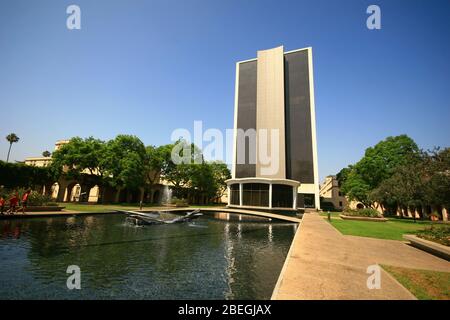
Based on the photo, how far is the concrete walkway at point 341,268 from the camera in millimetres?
5586

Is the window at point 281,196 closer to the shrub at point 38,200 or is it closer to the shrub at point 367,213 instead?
the shrub at point 367,213

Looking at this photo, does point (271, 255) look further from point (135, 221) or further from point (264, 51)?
point (264, 51)

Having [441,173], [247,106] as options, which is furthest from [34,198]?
[247,106]

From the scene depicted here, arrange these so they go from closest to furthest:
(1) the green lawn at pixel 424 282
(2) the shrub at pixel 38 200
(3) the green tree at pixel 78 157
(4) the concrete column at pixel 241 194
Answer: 1. (1) the green lawn at pixel 424 282
2. (2) the shrub at pixel 38 200
3. (3) the green tree at pixel 78 157
4. (4) the concrete column at pixel 241 194

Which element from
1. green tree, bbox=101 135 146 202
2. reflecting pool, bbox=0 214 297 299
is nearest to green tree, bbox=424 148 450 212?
reflecting pool, bbox=0 214 297 299

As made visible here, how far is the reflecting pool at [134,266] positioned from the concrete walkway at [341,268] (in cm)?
105

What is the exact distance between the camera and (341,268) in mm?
7727

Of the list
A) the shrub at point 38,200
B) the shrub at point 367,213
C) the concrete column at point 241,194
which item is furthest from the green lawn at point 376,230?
the shrub at point 38,200

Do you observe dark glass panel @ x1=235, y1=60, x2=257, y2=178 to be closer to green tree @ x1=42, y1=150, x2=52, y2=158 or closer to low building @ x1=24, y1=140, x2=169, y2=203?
low building @ x1=24, y1=140, x2=169, y2=203

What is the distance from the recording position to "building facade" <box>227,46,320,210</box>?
46094 millimetres

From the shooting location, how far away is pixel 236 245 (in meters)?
13.3

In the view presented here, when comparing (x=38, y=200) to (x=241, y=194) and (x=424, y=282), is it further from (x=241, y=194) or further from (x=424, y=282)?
(x=241, y=194)

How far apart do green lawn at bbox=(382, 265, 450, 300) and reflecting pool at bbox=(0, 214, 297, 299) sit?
3.87 meters
